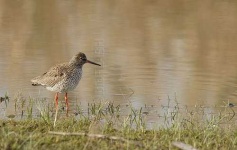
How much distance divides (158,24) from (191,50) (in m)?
2.51

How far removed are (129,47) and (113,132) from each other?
19.6 feet

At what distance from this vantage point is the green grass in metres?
6.36

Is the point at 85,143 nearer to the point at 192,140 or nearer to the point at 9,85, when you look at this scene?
the point at 192,140

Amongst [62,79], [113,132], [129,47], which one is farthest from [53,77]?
[129,47]

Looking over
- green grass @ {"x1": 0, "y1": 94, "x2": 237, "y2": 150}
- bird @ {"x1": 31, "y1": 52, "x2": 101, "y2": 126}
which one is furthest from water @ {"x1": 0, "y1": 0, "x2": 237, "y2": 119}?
green grass @ {"x1": 0, "y1": 94, "x2": 237, "y2": 150}

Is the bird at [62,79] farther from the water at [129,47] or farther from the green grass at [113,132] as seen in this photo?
the green grass at [113,132]

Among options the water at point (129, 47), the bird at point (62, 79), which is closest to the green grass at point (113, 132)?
the bird at point (62, 79)

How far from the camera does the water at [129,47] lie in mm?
10117

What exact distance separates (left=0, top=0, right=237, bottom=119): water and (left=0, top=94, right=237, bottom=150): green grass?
108 cm

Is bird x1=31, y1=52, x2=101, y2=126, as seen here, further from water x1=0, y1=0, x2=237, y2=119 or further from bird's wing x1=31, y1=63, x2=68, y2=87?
water x1=0, y1=0, x2=237, y2=119

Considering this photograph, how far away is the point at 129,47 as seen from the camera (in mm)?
13031

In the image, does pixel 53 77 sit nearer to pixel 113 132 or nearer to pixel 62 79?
pixel 62 79

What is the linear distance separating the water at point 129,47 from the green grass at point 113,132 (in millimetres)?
1075

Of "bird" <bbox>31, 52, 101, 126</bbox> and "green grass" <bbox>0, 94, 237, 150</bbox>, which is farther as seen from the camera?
"bird" <bbox>31, 52, 101, 126</bbox>
